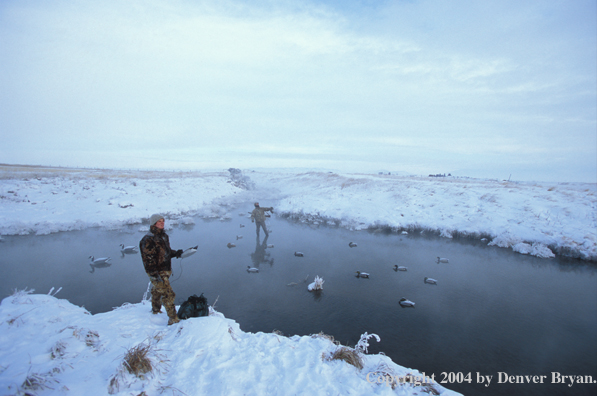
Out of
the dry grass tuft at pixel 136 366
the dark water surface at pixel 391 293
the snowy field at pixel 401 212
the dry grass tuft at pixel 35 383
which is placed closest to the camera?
the dry grass tuft at pixel 35 383

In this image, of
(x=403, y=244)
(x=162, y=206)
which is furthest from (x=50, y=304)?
(x=162, y=206)

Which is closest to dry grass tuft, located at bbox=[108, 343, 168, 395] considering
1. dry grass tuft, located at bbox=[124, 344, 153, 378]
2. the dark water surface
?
dry grass tuft, located at bbox=[124, 344, 153, 378]

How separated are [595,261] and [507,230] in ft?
13.6

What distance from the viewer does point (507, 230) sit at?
16906 millimetres

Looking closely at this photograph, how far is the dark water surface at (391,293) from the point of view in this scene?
6.30 metres

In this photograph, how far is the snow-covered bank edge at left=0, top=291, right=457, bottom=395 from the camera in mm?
3568

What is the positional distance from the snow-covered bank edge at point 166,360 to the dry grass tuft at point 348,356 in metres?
0.02

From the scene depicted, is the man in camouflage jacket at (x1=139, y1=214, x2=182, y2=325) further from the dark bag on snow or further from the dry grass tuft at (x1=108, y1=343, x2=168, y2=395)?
the dry grass tuft at (x1=108, y1=343, x2=168, y2=395)

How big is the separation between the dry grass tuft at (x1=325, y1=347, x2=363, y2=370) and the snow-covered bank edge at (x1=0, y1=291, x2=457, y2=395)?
2 cm

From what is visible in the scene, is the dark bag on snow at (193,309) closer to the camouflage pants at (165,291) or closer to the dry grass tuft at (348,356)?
the camouflage pants at (165,291)

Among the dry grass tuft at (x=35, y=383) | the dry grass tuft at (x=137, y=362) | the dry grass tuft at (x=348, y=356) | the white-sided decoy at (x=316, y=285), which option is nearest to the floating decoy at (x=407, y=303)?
the white-sided decoy at (x=316, y=285)

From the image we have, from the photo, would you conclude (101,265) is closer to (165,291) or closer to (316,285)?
(165,291)

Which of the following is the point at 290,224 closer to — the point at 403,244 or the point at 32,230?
the point at 403,244

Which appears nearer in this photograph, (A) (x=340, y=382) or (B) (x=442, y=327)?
(A) (x=340, y=382)
